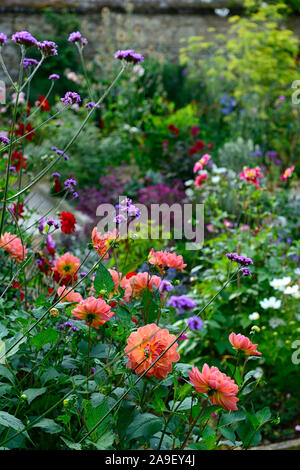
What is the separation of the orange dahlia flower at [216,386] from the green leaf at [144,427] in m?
0.13

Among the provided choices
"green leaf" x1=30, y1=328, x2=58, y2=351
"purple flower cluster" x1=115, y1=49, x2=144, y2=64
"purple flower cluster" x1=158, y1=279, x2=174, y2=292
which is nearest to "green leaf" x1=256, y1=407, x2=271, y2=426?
"purple flower cluster" x1=158, y1=279, x2=174, y2=292

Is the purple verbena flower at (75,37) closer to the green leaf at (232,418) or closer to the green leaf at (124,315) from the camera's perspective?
the green leaf at (124,315)

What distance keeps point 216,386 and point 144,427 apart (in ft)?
0.64

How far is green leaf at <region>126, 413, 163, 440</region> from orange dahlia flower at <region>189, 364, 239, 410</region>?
5.2 inches

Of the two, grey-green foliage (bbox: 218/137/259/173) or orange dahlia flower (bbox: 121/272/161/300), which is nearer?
orange dahlia flower (bbox: 121/272/161/300)

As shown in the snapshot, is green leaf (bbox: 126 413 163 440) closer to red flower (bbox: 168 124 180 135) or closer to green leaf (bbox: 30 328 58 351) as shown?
green leaf (bbox: 30 328 58 351)

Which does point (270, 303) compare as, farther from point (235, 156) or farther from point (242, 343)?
point (235, 156)

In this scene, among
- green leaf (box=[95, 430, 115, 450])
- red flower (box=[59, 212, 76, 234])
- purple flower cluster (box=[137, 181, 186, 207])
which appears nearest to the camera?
green leaf (box=[95, 430, 115, 450])

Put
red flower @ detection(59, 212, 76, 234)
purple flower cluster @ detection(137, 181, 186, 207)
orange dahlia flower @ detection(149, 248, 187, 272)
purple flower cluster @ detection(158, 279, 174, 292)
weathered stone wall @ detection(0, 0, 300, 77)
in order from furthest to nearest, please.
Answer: weathered stone wall @ detection(0, 0, 300, 77)
purple flower cluster @ detection(137, 181, 186, 207)
red flower @ detection(59, 212, 76, 234)
purple flower cluster @ detection(158, 279, 174, 292)
orange dahlia flower @ detection(149, 248, 187, 272)

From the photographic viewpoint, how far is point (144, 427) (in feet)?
3.94

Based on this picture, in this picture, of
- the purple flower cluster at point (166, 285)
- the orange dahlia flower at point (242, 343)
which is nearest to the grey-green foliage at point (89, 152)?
the purple flower cluster at point (166, 285)

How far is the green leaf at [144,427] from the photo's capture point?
1190 mm

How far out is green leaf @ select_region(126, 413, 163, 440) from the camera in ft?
3.91

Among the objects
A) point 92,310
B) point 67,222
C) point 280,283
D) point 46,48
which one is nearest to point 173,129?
point 280,283
